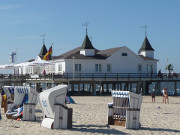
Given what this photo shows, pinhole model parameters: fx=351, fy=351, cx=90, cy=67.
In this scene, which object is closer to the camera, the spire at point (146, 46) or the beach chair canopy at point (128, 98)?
the beach chair canopy at point (128, 98)

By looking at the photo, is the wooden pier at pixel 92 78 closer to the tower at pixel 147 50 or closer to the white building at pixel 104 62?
the white building at pixel 104 62

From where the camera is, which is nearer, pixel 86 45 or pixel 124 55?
pixel 86 45

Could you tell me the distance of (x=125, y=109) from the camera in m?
12.7

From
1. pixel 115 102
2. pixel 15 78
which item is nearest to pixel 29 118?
pixel 115 102

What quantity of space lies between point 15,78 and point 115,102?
30904 millimetres

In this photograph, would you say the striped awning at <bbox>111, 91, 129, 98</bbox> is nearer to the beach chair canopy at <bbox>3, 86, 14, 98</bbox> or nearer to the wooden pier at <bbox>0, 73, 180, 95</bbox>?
the beach chair canopy at <bbox>3, 86, 14, 98</bbox>

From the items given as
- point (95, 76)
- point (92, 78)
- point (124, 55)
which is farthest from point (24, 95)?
point (124, 55)

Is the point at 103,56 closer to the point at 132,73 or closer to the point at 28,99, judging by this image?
the point at 132,73

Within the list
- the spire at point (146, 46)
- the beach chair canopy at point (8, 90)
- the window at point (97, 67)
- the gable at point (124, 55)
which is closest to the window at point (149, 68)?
the gable at point (124, 55)

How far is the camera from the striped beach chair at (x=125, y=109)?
1238 centimetres

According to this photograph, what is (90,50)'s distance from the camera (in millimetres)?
41594

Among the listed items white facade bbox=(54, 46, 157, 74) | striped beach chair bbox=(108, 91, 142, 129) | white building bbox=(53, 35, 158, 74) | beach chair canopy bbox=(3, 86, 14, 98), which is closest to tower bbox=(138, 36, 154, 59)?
white building bbox=(53, 35, 158, 74)

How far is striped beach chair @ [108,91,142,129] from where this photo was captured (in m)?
12.4

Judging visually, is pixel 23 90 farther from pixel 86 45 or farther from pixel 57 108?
pixel 86 45
